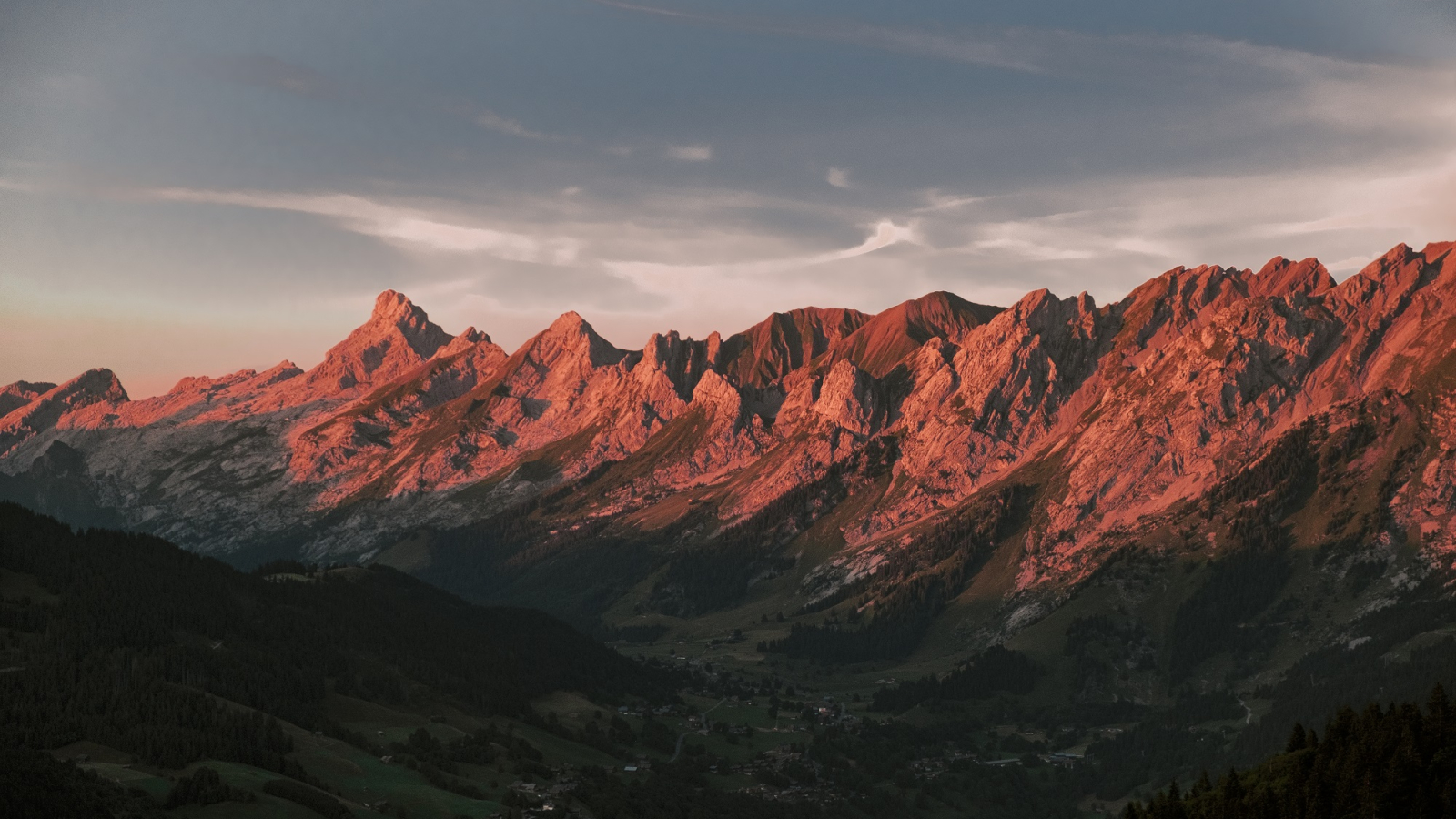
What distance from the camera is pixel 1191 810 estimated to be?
194 metres

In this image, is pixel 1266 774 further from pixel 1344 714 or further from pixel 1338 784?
pixel 1338 784

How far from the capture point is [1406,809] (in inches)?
6540

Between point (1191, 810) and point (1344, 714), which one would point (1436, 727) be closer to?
point (1344, 714)

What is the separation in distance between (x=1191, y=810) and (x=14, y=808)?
172159 millimetres

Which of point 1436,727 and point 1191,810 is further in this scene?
point 1191,810

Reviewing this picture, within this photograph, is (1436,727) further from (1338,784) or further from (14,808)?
(14,808)

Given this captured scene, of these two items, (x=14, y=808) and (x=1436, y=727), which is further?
(x=14, y=808)

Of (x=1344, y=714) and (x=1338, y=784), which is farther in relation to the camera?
(x=1344, y=714)

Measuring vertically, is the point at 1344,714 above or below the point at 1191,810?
above

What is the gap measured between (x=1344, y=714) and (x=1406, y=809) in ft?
95.9

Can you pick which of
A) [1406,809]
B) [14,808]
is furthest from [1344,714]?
[14,808]

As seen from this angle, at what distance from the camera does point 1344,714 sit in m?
194

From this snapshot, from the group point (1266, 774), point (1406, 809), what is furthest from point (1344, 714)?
point (1406, 809)

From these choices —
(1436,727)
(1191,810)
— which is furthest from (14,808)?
(1436,727)
